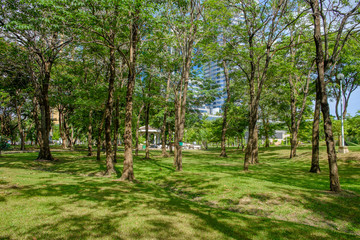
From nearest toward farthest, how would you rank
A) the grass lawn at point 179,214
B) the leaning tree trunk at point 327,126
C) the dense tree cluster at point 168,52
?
the grass lawn at point 179,214 → the leaning tree trunk at point 327,126 → the dense tree cluster at point 168,52

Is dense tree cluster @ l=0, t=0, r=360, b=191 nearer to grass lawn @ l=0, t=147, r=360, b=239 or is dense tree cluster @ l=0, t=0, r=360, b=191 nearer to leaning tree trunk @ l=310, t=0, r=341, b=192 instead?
leaning tree trunk @ l=310, t=0, r=341, b=192

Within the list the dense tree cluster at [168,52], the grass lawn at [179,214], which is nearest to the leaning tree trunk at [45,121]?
the dense tree cluster at [168,52]

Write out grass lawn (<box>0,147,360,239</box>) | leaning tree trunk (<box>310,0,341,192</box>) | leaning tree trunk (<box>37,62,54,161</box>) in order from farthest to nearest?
leaning tree trunk (<box>37,62,54,161</box>) → leaning tree trunk (<box>310,0,341,192</box>) → grass lawn (<box>0,147,360,239</box>)

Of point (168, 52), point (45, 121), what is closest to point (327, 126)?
point (168, 52)

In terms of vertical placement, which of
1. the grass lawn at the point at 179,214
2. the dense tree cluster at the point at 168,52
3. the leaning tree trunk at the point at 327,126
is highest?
the dense tree cluster at the point at 168,52

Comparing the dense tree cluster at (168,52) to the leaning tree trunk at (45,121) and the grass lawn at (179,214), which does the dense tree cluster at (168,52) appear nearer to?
the leaning tree trunk at (45,121)

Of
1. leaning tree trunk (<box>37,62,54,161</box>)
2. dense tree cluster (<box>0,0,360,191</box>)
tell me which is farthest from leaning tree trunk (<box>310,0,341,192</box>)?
leaning tree trunk (<box>37,62,54,161</box>)

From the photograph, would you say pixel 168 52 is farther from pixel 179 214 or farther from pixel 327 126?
pixel 179 214

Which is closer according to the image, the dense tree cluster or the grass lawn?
the grass lawn

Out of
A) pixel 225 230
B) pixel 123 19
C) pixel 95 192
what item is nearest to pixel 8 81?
pixel 123 19

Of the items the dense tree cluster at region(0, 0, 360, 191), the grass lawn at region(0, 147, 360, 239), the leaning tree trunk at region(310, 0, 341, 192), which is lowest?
the grass lawn at region(0, 147, 360, 239)

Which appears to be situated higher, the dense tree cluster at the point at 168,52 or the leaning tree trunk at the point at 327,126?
the dense tree cluster at the point at 168,52

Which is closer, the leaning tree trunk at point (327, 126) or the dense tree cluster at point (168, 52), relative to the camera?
the leaning tree trunk at point (327, 126)

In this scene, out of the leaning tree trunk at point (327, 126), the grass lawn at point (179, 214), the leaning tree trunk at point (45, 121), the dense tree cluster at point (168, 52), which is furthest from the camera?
the leaning tree trunk at point (45, 121)
